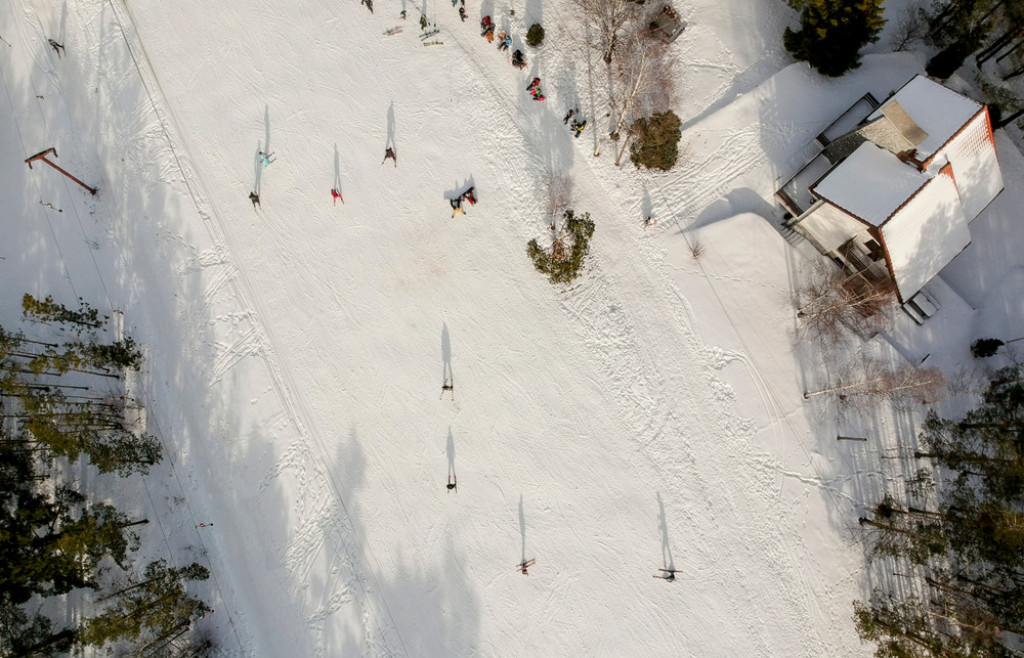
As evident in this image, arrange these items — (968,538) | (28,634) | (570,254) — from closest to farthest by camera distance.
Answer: (968,538) < (28,634) < (570,254)

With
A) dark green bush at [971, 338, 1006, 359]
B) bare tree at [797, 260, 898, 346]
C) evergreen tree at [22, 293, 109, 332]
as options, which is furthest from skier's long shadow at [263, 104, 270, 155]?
dark green bush at [971, 338, 1006, 359]

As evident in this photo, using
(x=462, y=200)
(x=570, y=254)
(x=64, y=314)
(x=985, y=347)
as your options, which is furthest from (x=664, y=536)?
(x=64, y=314)

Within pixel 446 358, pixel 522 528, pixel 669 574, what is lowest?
pixel 669 574

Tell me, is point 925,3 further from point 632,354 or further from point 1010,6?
point 632,354

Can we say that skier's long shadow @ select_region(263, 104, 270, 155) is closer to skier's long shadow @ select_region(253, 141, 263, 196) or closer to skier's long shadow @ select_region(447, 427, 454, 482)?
skier's long shadow @ select_region(253, 141, 263, 196)

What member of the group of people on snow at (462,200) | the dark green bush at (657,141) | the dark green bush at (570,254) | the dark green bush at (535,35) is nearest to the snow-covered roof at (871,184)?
the dark green bush at (657,141)

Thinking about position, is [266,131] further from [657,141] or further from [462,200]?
[657,141]
